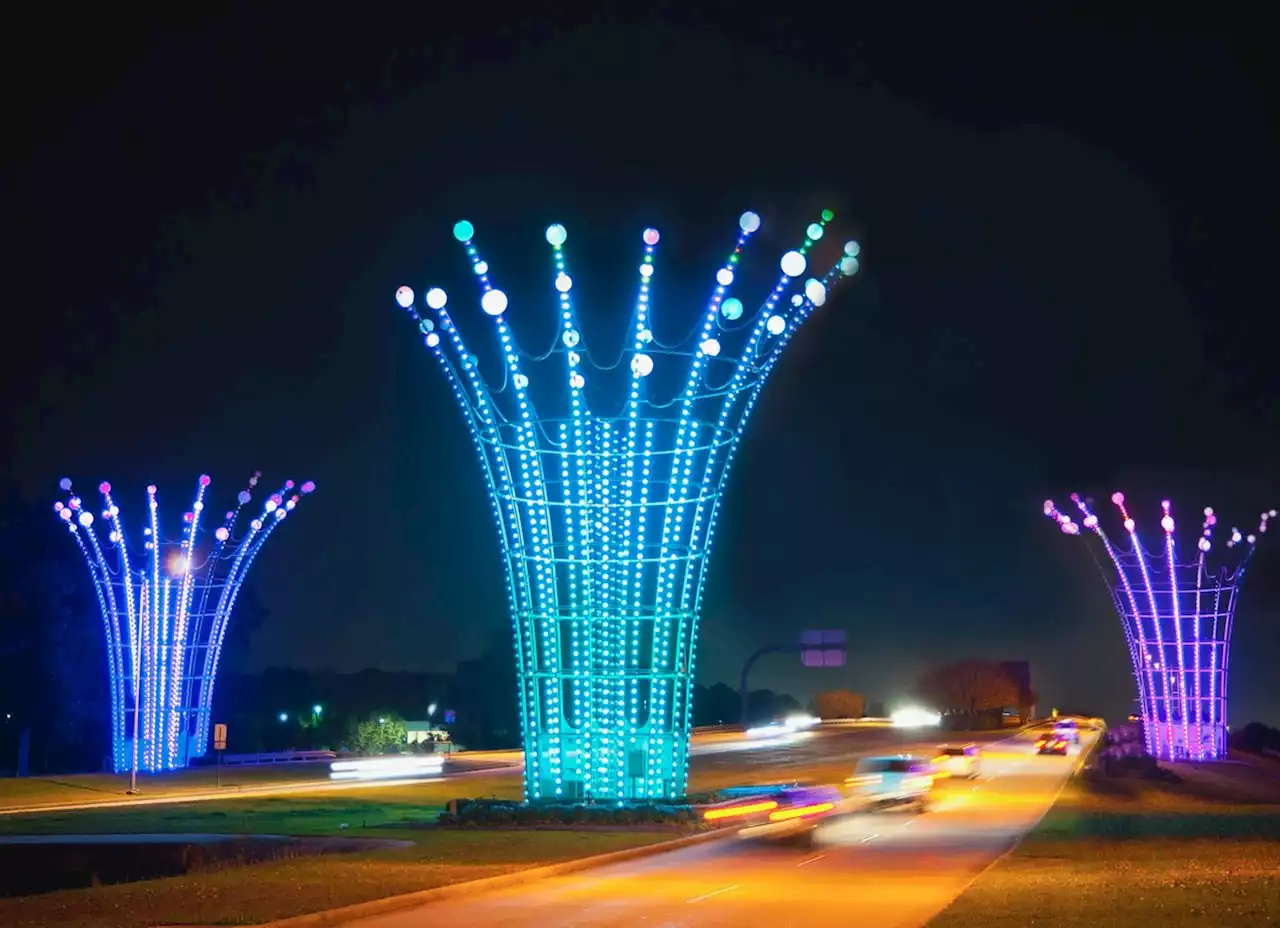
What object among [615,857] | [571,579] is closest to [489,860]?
[615,857]

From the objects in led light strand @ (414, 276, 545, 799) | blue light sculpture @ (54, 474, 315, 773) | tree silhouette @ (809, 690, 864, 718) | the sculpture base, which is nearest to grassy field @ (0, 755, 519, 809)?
blue light sculpture @ (54, 474, 315, 773)

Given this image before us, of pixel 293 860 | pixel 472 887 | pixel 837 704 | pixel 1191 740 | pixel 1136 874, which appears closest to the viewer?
pixel 472 887

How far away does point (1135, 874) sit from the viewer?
1817 centimetres

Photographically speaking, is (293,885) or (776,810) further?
(776,810)

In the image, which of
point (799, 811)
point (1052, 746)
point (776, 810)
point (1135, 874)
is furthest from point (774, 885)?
point (1052, 746)

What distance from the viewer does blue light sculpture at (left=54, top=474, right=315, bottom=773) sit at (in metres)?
45.2

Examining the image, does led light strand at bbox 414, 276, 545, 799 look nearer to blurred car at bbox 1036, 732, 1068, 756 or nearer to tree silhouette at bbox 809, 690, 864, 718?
blurred car at bbox 1036, 732, 1068, 756

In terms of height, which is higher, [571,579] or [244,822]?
[571,579]

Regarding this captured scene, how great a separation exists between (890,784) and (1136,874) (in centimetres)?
1543

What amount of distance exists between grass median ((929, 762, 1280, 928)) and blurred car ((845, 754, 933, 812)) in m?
3.35

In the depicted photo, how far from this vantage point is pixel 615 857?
21516 millimetres

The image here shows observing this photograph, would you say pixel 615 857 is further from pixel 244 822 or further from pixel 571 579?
pixel 244 822

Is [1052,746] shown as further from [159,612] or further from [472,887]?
[472,887]

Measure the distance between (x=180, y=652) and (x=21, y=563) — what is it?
453 inches
